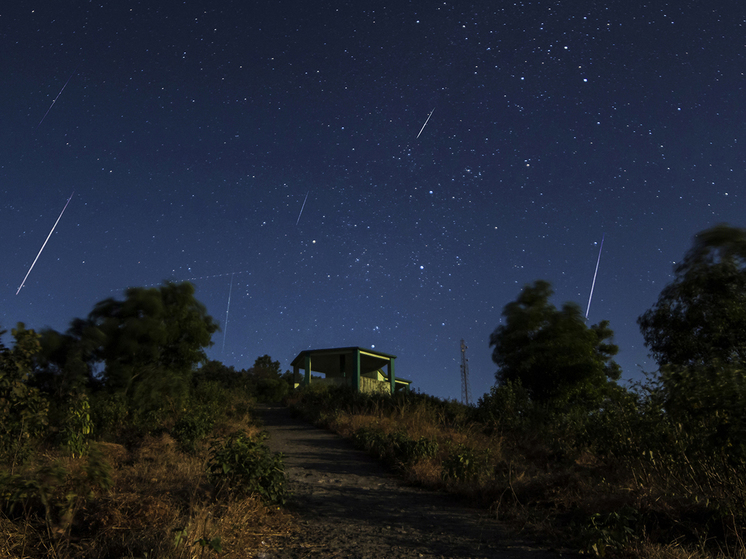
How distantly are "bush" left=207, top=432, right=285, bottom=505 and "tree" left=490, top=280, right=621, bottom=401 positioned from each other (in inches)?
597

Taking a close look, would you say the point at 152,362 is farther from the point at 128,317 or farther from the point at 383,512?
the point at 383,512

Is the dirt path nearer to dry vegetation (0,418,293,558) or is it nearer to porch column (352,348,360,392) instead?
dry vegetation (0,418,293,558)

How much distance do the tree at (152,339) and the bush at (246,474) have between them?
7527 millimetres

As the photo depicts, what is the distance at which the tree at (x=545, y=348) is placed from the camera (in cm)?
1827

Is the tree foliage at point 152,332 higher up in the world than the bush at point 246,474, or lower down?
higher up

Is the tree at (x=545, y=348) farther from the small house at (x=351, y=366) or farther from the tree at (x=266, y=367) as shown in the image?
the tree at (x=266, y=367)

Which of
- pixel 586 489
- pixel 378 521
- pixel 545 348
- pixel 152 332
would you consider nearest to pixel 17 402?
pixel 378 521

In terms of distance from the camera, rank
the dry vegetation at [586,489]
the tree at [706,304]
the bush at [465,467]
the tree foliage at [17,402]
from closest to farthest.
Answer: the dry vegetation at [586,489] → the tree foliage at [17,402] → the bush at [465,467] → the tree at [706,304]

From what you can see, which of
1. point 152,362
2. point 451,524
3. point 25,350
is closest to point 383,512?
point 451,524

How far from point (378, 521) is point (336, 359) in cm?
2405

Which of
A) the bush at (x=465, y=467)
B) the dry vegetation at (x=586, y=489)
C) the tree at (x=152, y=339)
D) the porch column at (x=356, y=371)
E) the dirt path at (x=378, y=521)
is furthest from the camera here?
the porch column at (x=356, y=371)

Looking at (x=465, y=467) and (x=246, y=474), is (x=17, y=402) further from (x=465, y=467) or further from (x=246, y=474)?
(x=465, y=467)

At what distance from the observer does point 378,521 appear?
489cm

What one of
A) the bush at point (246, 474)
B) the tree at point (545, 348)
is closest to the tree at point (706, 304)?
the tree at point (545, 348)
